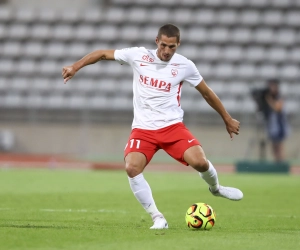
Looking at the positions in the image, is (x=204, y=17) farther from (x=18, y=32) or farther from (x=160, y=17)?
(x=18, y=32)

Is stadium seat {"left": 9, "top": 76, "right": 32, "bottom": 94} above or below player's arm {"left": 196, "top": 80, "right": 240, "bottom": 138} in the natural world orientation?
below

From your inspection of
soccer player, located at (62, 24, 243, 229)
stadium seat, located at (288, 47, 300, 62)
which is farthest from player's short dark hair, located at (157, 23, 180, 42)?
stadium seat, located at (288, 47, 300, 62)

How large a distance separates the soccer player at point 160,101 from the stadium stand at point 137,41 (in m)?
15.4

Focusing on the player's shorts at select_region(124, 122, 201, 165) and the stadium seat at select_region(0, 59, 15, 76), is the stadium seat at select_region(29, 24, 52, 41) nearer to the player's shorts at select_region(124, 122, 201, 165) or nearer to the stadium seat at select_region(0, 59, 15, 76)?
the stadium seat at select_region(0, 59, 15, 76)

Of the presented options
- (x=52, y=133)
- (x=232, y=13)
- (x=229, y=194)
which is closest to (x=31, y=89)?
(x=52, y=133)

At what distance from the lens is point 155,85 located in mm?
8883

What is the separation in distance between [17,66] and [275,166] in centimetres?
1094

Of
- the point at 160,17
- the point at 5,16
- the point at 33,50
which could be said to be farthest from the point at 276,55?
the point at 5,16

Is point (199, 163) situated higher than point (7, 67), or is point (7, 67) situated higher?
point (7, 67)

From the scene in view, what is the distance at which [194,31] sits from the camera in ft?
90.0

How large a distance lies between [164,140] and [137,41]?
61.2 feet

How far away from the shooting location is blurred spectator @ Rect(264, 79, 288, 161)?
21.4 m

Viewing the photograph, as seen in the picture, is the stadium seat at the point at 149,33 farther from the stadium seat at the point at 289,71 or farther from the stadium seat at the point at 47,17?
the stadium seat at the point at 289,71

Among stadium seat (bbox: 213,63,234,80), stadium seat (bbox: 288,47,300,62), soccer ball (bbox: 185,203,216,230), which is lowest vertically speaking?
soccer ball (bbox: 185,203,216,230)
